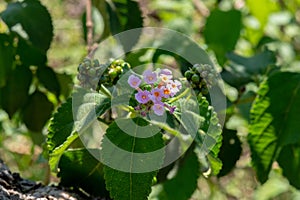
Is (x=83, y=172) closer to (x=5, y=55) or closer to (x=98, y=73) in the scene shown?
(x=98, y=73)

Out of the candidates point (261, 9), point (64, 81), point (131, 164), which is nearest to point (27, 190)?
point (131, 164)

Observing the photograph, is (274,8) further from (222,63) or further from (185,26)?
(222,63)

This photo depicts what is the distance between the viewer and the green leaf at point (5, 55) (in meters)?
1.50

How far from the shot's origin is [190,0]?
2.54m

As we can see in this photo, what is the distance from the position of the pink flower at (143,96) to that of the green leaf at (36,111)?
2.12 ft

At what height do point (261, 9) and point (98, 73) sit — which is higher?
point (98, 73)

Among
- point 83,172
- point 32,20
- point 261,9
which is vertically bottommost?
point 261,9

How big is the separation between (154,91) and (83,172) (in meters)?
0.30

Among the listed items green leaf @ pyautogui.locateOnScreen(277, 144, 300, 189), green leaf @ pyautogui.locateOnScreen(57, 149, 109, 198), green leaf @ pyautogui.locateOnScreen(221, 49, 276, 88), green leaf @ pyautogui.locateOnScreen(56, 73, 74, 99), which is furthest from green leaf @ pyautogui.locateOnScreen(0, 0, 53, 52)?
green leaf @ pyautogui.locateOnScreen(277, 144, 300, 189)

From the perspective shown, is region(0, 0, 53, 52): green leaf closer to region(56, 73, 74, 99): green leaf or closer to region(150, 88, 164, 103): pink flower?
region(56, 73, 74, 99): green leaf

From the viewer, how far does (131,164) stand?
1.03 metres

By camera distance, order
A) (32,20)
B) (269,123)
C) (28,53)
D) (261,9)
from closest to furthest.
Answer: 1. (269,123)
2. (32,20)
3. (28,53)
4. (261,9)

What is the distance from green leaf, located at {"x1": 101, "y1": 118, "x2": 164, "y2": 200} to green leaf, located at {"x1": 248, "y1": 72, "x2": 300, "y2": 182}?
357mm

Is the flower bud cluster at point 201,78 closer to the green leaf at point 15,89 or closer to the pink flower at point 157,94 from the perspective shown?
the pink flower at point 157,94
